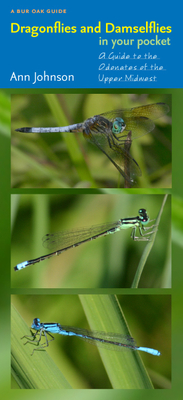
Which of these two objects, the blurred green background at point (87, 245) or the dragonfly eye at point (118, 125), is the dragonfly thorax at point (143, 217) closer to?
the blurred green background at point (87, 245)

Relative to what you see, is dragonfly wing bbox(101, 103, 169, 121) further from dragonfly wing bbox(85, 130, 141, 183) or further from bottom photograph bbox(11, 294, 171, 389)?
bottom photograph bbox(11, 294, 171, 389)

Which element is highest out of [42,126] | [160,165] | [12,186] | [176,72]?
[176,72]

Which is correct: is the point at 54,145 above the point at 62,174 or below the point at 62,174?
above

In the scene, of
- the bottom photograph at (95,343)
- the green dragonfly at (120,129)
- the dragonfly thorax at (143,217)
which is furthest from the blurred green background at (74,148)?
the bottom photograph at (95,343)

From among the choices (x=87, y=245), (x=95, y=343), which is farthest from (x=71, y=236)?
(x=95, y=343)

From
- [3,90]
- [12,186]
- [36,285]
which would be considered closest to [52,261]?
[36,285]

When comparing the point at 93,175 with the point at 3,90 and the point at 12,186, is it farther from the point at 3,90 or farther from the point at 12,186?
the point at 3,90

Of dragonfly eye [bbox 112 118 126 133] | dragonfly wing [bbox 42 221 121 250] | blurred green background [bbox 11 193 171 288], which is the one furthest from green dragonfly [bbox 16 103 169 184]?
dragonfly wing [bbox 42 221 121 250]
